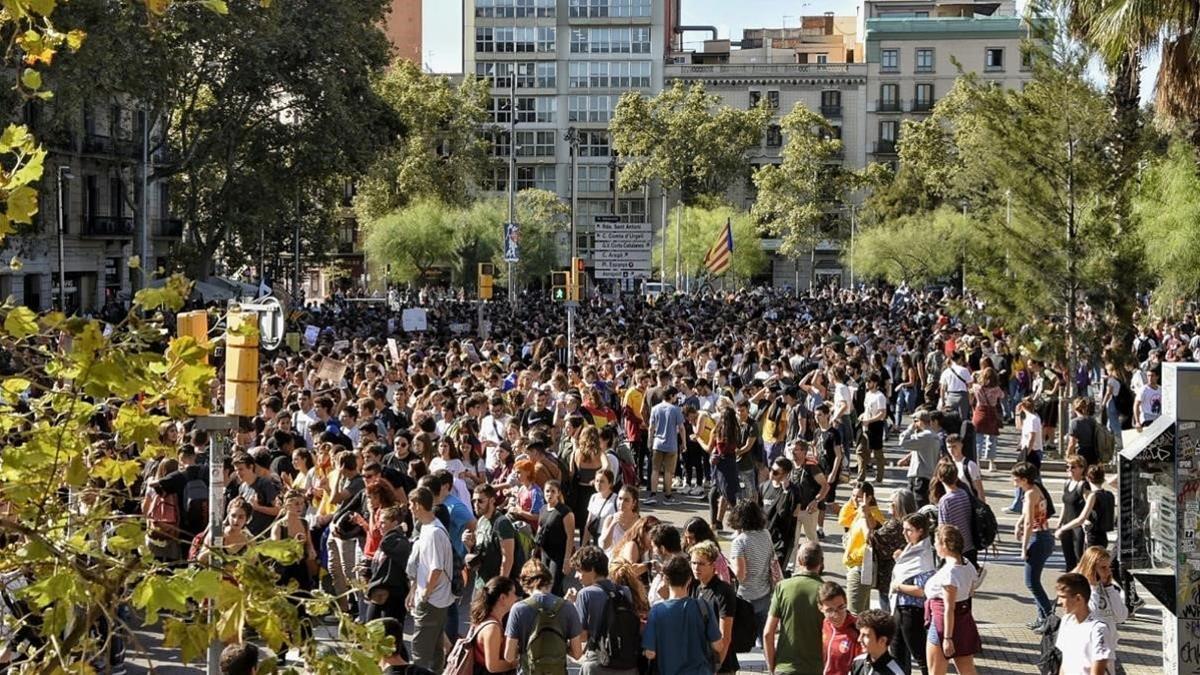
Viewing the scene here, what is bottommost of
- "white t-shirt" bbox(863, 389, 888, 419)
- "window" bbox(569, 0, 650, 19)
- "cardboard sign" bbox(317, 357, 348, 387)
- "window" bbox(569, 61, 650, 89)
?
"white t-shirt" bbox(863, 389, 888, 419)

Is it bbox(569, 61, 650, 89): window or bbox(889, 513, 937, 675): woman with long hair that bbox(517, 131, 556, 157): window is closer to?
bbox(569, 61, 650, 89): window

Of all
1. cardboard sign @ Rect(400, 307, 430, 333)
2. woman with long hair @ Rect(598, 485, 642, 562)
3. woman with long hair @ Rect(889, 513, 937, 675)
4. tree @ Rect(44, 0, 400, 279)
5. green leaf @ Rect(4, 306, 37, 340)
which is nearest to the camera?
green leaf @ Rect(4, 306, 37, 340)

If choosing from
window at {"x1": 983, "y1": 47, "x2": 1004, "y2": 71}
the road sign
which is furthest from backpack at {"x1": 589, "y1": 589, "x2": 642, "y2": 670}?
window at {"x1": 983, "y1": 47, "x2": 1004, "y2": 71}

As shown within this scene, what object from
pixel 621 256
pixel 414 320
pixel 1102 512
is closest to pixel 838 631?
pixel 1102 512

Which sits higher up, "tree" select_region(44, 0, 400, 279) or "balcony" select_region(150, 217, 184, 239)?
"tree" select_region(44, 0, 400, 279)

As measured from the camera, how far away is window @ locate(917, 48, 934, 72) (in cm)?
8944

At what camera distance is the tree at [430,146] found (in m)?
75.5

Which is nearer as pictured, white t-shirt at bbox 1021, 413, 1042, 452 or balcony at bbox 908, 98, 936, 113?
white t-shirt at bbox 1021, 413, 1042, 452

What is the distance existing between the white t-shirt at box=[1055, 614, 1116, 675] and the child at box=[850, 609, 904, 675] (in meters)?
1.07

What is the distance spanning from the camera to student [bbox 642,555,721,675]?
7.95m

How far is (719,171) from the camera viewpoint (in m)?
84.2

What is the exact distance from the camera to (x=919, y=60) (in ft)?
294

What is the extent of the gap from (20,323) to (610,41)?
90392 mm

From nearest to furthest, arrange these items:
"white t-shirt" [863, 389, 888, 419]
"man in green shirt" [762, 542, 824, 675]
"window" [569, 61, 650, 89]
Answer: "man in green shirt" [762, 542, 824, 675] < "white t-shirt" [863, 389, 888, 419] < "window" [569, 61, 650, 89]
